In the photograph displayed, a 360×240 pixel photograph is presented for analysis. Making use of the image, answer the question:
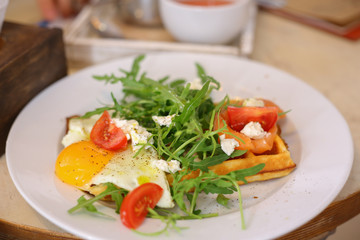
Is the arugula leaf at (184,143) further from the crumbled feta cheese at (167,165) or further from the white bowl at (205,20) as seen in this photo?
the white bowl at (205,20)

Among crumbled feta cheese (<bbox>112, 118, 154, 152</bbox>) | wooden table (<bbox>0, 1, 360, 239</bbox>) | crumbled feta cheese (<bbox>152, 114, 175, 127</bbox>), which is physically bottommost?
wooden table (<bbox>0, 1, 360, 239</bbox>)

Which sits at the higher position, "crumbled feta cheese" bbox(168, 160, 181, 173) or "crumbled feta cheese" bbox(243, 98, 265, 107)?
"crumbled feta cheese" bbox(243, 98, 265, 107)

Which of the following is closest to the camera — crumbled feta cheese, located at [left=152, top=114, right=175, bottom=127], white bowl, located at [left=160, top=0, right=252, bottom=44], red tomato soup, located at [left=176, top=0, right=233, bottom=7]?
crumbled feta cheese, located at [left=152, top=114, right=175, bottom=127]

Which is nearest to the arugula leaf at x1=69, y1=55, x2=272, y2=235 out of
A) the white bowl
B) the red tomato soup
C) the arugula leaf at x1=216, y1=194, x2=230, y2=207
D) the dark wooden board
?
the arugula leaf at x1=216, y1=194, x2=230, y2=207

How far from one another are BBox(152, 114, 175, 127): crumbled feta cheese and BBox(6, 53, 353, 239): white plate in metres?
0.40

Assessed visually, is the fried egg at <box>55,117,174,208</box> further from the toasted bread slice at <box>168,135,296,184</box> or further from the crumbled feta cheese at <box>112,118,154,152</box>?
the toasted bread slice at <box>168,135,296,184</box>

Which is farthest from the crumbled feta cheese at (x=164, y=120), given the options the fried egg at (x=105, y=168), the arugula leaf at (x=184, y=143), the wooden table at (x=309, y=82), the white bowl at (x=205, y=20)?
the white bowl at (x=205, y=20)

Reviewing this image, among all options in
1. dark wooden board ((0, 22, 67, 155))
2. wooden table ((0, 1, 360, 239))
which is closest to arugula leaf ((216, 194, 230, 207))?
wooden table ((0, 1, 360, 239))

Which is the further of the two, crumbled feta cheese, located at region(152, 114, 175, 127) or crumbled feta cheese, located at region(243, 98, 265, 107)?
crumbled feta cheese, located at region(243, 98, 265, 107)

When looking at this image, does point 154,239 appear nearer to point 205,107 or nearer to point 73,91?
point 205,107

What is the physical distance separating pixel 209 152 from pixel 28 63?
955mm

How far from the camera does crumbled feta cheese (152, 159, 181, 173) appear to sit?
56.1 inches

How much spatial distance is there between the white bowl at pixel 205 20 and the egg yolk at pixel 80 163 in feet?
4.14

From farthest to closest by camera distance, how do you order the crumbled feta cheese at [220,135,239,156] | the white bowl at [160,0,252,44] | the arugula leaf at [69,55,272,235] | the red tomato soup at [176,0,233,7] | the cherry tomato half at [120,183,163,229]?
the red tomato soup at [176,0,233,7], the white bowl at [160,0,252,44], the crumbled feta cheese at [220,135,239,156], the arugula leaf at [69,55,272,235], the cherry tomato half at [120,183,163,229]
